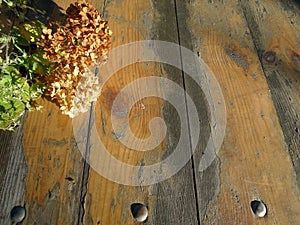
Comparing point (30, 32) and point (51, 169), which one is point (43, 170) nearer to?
point (51, 169)

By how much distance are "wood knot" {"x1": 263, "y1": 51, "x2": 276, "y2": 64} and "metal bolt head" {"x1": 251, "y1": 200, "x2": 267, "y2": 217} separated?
0.54 metres

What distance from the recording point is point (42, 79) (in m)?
1.13

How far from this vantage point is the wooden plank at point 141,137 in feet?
3.17

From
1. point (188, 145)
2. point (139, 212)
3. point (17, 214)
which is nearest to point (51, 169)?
point (17, 214)

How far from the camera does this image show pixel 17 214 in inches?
36.3

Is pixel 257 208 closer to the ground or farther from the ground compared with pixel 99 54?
closer to the ground

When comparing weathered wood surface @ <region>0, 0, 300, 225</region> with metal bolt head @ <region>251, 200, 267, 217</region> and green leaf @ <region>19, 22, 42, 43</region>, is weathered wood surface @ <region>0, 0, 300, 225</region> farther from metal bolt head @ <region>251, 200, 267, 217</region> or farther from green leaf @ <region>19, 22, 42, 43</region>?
green leaf @ <region>19, 22, 42, 43</region>

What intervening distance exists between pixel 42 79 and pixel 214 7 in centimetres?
75

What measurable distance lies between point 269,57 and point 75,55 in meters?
0.69

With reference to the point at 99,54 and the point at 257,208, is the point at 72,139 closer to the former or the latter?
the point at 99,54

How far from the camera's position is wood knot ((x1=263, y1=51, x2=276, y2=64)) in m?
1.34

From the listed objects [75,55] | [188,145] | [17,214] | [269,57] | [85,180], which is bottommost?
[17,214]

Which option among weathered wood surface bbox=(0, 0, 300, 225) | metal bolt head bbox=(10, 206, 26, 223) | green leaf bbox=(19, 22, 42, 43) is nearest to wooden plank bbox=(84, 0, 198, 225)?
weathered wood surface bbox=(0, 0, 300, 225)

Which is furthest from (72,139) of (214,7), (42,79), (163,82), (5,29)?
(214,7)
